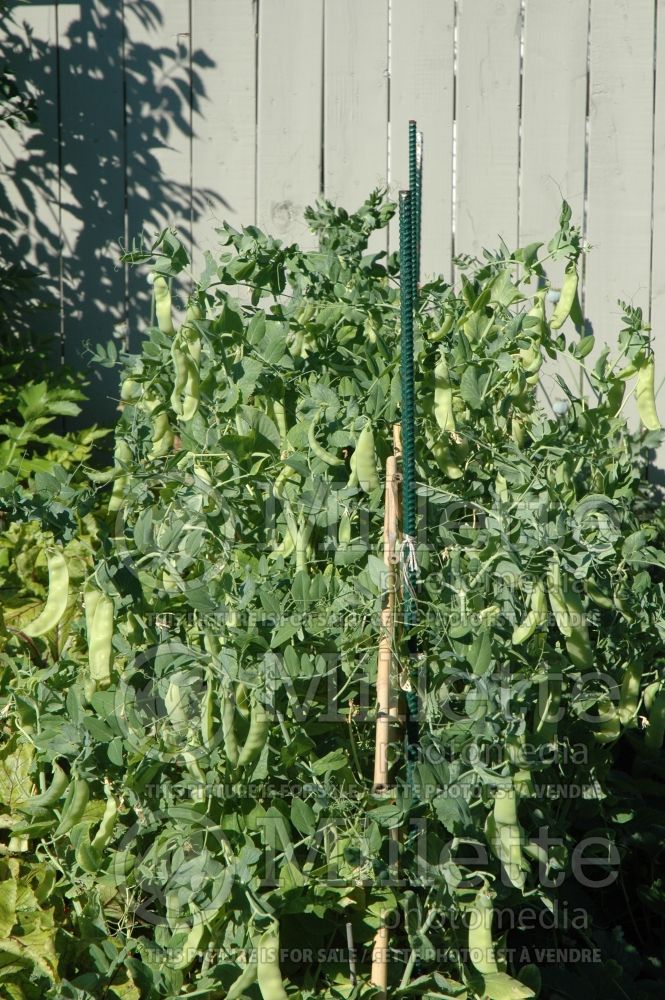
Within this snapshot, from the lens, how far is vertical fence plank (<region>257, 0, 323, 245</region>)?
10.3 ft

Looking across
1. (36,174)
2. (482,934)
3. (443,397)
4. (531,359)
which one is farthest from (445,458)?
(36,174)

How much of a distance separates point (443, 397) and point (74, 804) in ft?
2.55

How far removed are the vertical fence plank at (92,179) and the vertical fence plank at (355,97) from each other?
66 centimetres

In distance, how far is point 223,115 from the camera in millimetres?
3223

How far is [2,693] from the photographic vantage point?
175 cm

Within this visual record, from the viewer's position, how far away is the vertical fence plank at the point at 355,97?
122 inches

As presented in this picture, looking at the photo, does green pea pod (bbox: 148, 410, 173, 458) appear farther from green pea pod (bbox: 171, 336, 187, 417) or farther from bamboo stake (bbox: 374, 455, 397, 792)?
bamboo stake (bbox: 374, 455, 397, 792)

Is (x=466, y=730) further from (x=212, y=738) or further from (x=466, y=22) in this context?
(x=466, y=22)

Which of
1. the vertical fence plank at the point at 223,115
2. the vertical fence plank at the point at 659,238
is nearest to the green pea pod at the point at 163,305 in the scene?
the vertical fence plank at the point at 223,115

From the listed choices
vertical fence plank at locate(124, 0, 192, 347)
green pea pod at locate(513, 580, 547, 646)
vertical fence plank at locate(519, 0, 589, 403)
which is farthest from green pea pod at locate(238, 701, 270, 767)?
vertical fence plank at locate(124, 0, 192, 347)

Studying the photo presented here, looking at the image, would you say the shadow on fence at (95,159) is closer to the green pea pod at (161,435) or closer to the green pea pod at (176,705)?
the green pea pod at (161,435)

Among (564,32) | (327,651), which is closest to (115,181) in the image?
(564,32)

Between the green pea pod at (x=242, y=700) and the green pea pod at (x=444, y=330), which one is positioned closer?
the green pea pod at (x=242, y=700)

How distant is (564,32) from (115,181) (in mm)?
1402
